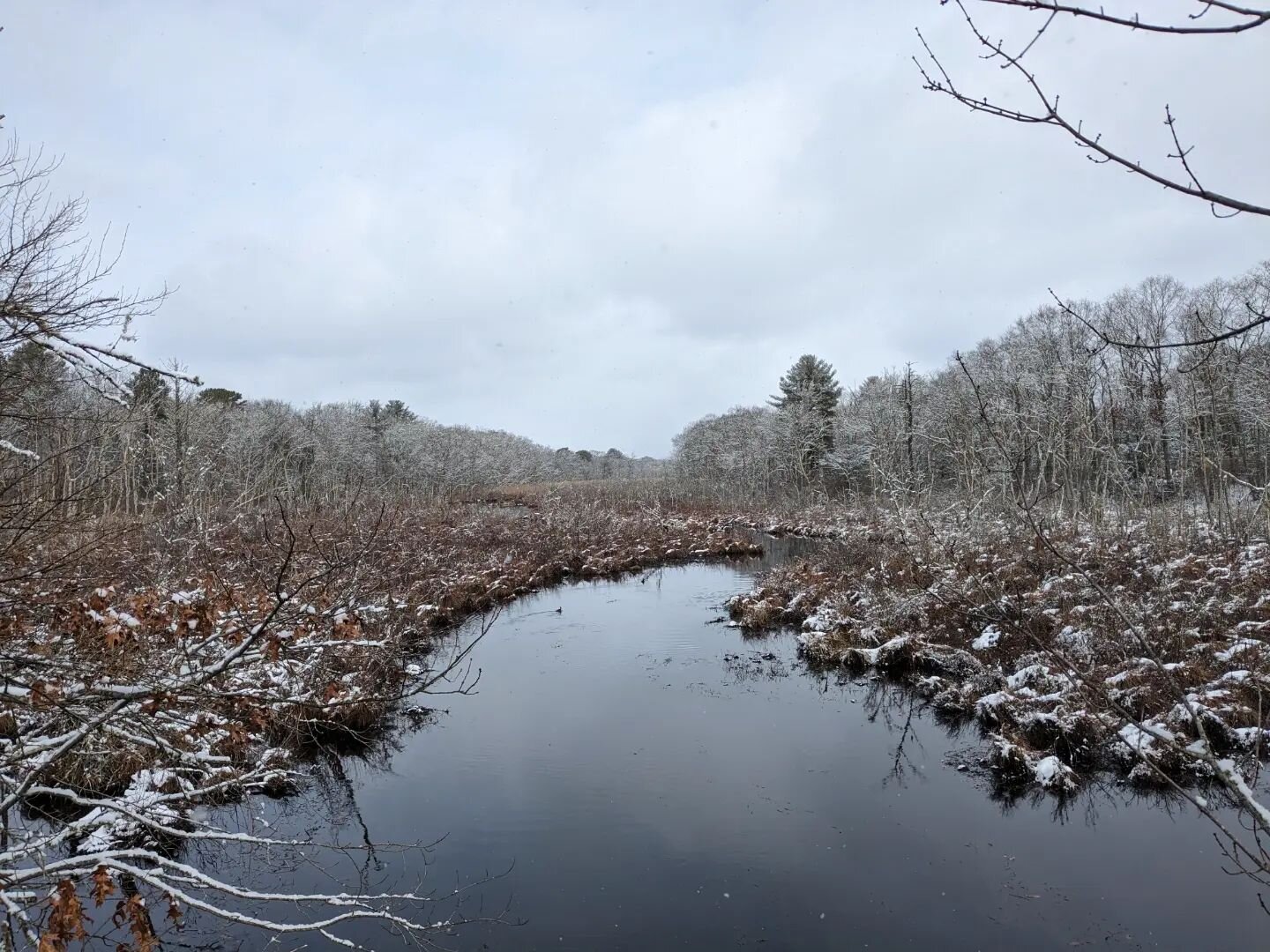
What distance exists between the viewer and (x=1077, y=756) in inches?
309

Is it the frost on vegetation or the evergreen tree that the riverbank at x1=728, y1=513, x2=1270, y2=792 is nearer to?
the frost on vegetation

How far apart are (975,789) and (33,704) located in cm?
780

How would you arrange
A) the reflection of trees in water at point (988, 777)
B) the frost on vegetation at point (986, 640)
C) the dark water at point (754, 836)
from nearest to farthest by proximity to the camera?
1. the dark water at point (754, 836)
2. the reflection of trees in water at point (988, 777)
3. the frost on vegetation at point (986, 640)

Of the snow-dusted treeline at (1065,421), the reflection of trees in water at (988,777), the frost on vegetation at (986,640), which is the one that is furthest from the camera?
the snow-dusted treeline at (1065,421)

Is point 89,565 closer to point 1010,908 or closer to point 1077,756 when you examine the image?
point 1010,908

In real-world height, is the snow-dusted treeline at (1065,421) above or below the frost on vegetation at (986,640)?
above

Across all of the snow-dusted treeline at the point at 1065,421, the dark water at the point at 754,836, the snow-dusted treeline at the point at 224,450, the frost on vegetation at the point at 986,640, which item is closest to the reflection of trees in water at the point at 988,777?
the dark water at the point at 754,836

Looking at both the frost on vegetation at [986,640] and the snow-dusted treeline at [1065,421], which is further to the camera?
the snow-dusted treeline at [1065,421]

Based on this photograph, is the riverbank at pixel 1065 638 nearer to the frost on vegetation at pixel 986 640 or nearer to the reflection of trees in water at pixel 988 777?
the frost on vegetation at pixel 986 640

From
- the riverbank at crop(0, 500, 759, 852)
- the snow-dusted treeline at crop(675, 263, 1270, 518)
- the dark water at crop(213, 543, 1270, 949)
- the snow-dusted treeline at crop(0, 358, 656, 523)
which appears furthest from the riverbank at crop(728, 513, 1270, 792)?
the snow-dusted treeline at crop(0, 358, 656, 523)

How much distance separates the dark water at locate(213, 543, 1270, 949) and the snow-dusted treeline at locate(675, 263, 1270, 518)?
Result: 6092 millimetres

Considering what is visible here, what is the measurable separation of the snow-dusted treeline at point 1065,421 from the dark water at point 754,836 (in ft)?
20.0

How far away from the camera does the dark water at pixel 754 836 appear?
546 centimetres

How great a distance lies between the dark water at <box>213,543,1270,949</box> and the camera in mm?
5461
